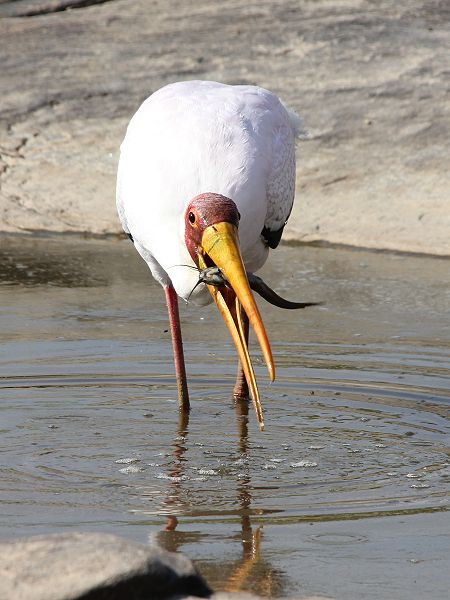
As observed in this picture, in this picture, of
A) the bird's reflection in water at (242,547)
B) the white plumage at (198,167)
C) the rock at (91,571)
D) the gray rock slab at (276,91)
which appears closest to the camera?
the rock at (91,571)

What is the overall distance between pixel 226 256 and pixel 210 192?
23.4 inches

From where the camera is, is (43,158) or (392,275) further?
(43,158)

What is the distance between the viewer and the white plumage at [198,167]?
5559 mm

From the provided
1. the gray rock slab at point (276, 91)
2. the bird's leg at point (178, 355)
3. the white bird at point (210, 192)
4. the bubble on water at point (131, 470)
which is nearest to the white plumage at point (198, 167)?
the white bird at point (210, 192)

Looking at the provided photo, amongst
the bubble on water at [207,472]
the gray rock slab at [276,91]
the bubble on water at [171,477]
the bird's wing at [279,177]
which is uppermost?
the bird's wing at [279,177]

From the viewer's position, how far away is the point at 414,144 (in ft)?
35.0

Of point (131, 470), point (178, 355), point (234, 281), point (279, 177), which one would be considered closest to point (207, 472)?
point (131, 470)

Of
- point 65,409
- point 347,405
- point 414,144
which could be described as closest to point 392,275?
point 414,144

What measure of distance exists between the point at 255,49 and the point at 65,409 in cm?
626

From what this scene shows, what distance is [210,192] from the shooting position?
5.48 meters

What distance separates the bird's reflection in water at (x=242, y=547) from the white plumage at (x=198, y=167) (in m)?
0.93

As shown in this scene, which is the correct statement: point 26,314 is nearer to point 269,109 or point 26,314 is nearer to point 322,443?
point 269,109

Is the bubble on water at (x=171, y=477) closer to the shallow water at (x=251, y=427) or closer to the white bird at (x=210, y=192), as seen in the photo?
the shallow water at (x=251, y=427)

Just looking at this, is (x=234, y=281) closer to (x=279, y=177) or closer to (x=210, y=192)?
(x=210, y=192)
